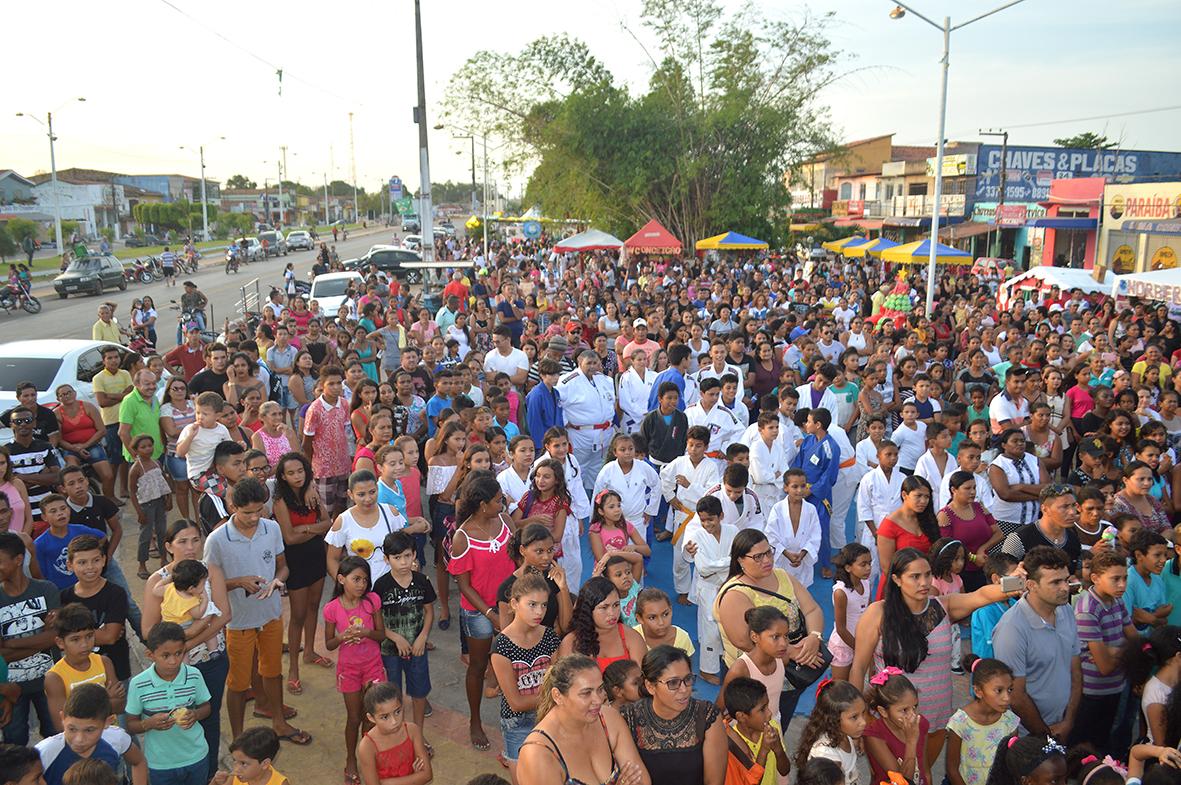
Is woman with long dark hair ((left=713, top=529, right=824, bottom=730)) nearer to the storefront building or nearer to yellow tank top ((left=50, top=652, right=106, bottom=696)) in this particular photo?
yellow tank top ((left=50, top=652, right=106, bottom=696))

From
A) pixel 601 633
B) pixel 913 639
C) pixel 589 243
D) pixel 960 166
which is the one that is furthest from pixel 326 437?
pixel 960 166

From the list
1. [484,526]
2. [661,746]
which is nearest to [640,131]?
[484,526]

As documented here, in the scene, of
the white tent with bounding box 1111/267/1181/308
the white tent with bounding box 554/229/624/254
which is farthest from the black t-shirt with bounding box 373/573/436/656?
the white tent with bounding box 554/229/624/254

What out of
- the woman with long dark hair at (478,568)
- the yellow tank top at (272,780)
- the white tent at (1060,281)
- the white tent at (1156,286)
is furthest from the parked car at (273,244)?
the yellow tank top at (272,780)

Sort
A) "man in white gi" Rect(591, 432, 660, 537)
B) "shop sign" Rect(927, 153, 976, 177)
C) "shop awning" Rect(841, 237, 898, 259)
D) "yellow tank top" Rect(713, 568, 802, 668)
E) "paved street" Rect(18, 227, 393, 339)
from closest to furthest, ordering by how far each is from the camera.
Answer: "yellow tank top" Rect(713, 568, 802, 668) < "man in white gi" Rect(591, 432, 660, 537) < "paved street" Rect(18, 227, 393, 339) < "shop awning" Rect(841, 237, 898, 259) < "shop sign" Rect(927, 153, 976, 177)

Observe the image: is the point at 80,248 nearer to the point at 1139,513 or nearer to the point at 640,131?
the point at 640,131

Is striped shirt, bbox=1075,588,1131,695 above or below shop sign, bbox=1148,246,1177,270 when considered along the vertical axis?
below

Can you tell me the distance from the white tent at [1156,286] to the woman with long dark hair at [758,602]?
11650mm

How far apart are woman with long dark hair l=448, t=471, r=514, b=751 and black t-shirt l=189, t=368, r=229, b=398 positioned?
16.7ft

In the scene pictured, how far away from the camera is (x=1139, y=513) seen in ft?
20.7

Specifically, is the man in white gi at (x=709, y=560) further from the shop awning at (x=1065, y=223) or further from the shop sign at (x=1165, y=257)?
the shop awning at (x=1065, y=223)

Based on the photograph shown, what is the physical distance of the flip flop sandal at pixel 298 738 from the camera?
5395mm

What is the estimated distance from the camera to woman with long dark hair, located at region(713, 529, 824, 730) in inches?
175

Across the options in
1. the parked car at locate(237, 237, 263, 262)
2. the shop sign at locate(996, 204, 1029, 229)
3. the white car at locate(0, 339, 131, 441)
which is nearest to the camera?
the white car at locate(0, 339, 131, 441)
